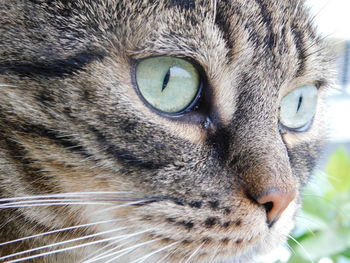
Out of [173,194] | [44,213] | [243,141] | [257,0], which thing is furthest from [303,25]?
[44,213]

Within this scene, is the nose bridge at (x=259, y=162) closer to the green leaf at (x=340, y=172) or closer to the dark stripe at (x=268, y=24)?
the dark stripe at (x=268, y=24)

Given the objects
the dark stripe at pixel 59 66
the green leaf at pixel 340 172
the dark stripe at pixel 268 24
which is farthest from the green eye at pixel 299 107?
the dark stripe at pixel 59 66

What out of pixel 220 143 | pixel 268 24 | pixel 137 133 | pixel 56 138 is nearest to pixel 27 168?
pixel 56 138

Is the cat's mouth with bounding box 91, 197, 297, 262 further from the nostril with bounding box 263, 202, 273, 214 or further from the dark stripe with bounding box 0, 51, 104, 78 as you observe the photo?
the dark stripe with bounding box 0, 51, 104, 78

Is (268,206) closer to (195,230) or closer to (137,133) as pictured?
(195,230)

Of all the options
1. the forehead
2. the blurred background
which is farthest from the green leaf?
the forehead

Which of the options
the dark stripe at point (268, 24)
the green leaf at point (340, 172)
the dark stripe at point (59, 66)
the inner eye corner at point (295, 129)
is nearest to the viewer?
the dark stripe at point (59, 66)
